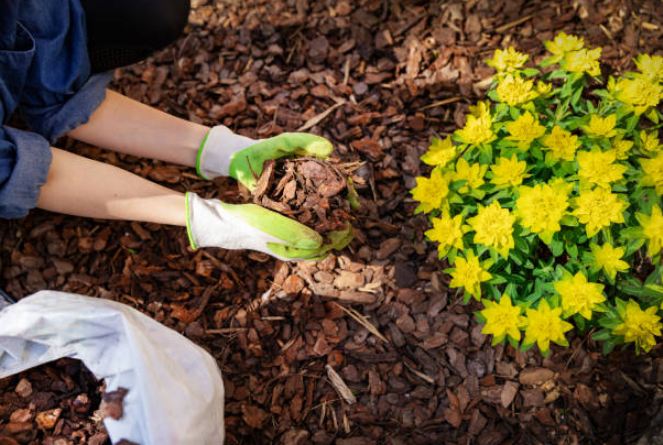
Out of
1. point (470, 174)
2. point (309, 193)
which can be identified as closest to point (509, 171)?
point (470, 174)

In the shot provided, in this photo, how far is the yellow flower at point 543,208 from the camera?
52.4 inches

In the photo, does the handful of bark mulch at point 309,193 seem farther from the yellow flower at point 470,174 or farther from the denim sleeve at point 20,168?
the denim sleeve at point 20,168

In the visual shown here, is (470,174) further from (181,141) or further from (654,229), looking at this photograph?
(181,141)

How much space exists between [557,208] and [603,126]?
31cm

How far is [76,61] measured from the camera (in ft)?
5.23

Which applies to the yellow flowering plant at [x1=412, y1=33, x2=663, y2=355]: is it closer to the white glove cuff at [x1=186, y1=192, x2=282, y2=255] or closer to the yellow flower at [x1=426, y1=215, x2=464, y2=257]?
the yellow flower at [x1=426, y1=215, x2=464, y2=257]

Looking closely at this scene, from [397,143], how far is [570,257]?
704 mm

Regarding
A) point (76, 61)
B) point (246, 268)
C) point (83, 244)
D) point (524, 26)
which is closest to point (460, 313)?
point (246, 268)

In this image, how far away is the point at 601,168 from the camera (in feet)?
4.47

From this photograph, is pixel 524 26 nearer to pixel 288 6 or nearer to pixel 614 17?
pixel 614 17

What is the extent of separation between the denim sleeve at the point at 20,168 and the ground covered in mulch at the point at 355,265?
0.37 metres

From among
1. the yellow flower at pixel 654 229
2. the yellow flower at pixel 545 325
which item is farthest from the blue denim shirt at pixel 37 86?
the yellow flower at pixel 654 229

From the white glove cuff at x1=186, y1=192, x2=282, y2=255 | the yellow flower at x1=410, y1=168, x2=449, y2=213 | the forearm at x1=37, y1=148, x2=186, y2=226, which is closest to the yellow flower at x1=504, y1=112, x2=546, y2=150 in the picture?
the yellow flower at x1=410, y1=168, x2=449, y2=213

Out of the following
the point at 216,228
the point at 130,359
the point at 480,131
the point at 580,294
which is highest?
the point at 480,131
